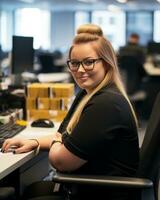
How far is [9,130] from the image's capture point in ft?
7.06

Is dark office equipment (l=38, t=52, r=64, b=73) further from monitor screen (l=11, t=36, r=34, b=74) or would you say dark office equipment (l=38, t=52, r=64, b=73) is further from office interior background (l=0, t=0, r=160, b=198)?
monitor screen (l=11, t=36, r=34, b=74)

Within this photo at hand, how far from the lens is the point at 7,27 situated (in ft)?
48.4

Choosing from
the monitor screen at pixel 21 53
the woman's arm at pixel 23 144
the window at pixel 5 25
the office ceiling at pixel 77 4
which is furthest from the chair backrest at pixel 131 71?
the window at pixel 5 25

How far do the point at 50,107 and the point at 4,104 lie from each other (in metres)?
0.30

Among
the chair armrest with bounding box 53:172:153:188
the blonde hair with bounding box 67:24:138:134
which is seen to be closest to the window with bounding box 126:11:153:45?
the blonde hair with bounding box 67:24:138:134

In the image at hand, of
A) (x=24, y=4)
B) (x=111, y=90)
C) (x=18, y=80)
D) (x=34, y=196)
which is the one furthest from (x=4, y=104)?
(x=24, y=4)

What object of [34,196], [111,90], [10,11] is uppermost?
[10,11]

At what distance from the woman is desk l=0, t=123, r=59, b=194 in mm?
170

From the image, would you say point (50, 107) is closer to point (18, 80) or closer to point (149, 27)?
point (18, 80)

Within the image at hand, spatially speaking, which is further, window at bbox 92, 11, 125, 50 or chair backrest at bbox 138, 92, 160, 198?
window at bbox 92, 11, 125, 50

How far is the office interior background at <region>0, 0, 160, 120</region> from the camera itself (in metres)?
13.6

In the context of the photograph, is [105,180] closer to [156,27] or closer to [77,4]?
[77,4]

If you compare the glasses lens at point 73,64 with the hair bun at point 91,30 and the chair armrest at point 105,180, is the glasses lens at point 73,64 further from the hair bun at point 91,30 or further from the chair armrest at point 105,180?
the chair armrest at point 105,180

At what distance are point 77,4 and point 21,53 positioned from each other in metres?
10.2
